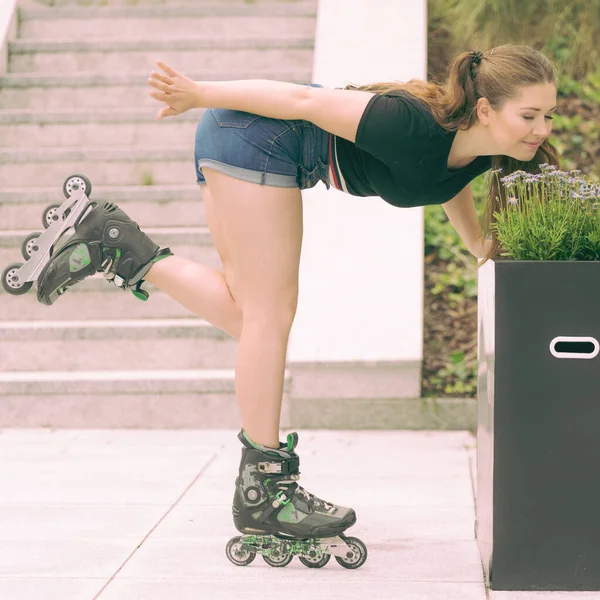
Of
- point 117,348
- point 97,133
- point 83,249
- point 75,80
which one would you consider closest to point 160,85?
point 83,249

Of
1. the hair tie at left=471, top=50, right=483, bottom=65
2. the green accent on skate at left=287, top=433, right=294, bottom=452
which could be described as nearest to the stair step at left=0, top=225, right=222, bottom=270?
the green accent on skate at left=287, top=433, right=294, bottom=452

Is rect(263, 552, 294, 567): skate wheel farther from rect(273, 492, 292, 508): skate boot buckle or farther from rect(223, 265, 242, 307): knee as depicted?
rect(223, 265, 242, 307): knee

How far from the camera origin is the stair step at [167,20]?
7.15 meters

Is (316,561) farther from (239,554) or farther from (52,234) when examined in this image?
(52,234)

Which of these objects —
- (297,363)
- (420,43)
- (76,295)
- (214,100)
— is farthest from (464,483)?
(420,43)

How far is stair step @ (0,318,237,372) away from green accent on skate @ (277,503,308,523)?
2.20 m

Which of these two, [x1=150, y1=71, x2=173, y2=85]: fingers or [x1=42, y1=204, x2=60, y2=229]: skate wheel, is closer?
[x1=150, y1=71, x2=173, y2=85]: fingers

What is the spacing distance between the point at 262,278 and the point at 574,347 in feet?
2.78

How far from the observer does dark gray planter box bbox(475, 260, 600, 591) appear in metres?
2.44

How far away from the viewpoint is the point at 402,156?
2592 mm

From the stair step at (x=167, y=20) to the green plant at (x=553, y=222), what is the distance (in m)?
4.80

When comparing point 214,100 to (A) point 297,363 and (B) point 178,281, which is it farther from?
(A) point 297,363

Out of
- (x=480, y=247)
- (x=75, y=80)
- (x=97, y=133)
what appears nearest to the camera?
(x=480, y=247)

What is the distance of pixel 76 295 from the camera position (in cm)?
516
